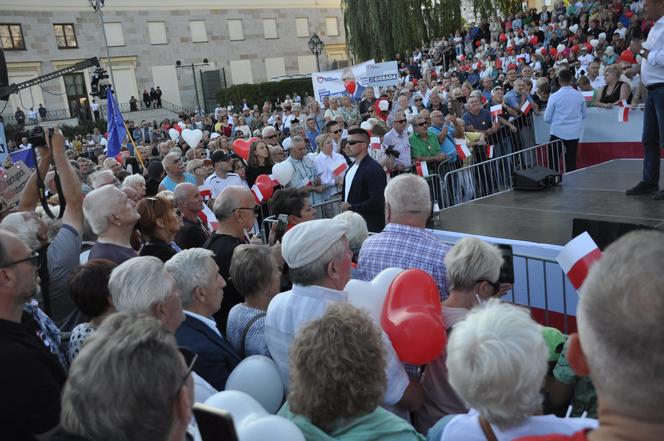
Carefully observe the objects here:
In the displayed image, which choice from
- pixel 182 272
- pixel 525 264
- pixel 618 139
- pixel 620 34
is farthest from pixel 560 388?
pixel 620 34

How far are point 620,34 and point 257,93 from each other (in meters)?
26.4

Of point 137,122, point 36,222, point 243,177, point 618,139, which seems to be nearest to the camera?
point 36,222

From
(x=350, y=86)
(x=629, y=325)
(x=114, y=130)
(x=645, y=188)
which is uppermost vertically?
(x=350, y=86)

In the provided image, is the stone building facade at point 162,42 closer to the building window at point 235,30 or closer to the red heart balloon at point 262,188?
the building window at point 235,30

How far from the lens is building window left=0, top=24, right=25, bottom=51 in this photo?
126ft

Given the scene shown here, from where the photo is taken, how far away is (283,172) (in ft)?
24.5

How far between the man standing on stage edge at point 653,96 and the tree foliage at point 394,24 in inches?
932

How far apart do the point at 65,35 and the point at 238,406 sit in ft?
149

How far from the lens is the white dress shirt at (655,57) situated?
17.5ft

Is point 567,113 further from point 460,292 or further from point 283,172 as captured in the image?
point 460,292

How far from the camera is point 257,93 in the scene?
3900 cm

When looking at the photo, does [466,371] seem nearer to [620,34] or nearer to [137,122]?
[620,34]

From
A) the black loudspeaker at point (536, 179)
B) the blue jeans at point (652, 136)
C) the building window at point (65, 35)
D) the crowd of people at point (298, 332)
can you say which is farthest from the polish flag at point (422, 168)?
the building window at point (65, 35)

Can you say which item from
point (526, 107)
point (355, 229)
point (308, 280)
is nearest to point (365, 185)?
point (355, 229)
